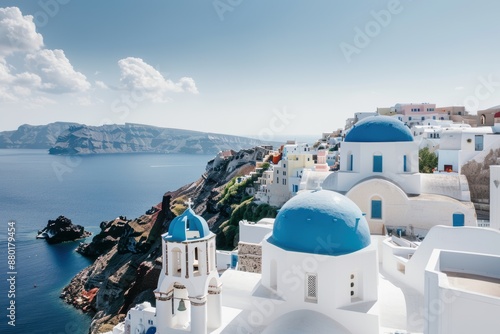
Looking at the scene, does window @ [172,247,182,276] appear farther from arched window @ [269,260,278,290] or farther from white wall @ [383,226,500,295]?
white wall @ [383,226,500,295]

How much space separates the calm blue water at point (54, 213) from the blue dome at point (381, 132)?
97.7 feet

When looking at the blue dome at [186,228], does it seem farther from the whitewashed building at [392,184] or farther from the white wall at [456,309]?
the whitewashed building at [392,184]

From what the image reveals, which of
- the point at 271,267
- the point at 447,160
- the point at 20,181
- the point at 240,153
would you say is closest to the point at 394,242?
the point at 271,267

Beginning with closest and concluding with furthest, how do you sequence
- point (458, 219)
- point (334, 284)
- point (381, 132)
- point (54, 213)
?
1. point (334, 284)
2. point (458, 219)
3. point (381, 132)
4. point (54, 213)

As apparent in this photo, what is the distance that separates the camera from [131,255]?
1727 inches

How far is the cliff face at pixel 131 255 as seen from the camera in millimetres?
33250

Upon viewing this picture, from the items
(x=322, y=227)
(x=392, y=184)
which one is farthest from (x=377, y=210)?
(x=322, y=227)

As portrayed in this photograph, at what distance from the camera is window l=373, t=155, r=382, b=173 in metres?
17.2

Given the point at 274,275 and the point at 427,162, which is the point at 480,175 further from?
the point at 274,275

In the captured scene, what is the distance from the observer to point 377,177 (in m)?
16.8

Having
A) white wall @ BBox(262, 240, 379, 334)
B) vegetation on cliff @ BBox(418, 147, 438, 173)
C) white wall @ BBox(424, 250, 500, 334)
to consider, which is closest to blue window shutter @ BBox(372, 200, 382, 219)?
white wall @ BBox(262, 240, 379, 334)

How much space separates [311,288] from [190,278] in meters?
3.42

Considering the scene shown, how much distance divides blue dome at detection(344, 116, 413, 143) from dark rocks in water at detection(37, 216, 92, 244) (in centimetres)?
5108

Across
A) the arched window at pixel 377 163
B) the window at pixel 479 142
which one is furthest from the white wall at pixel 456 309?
the window at pixel 479 142
